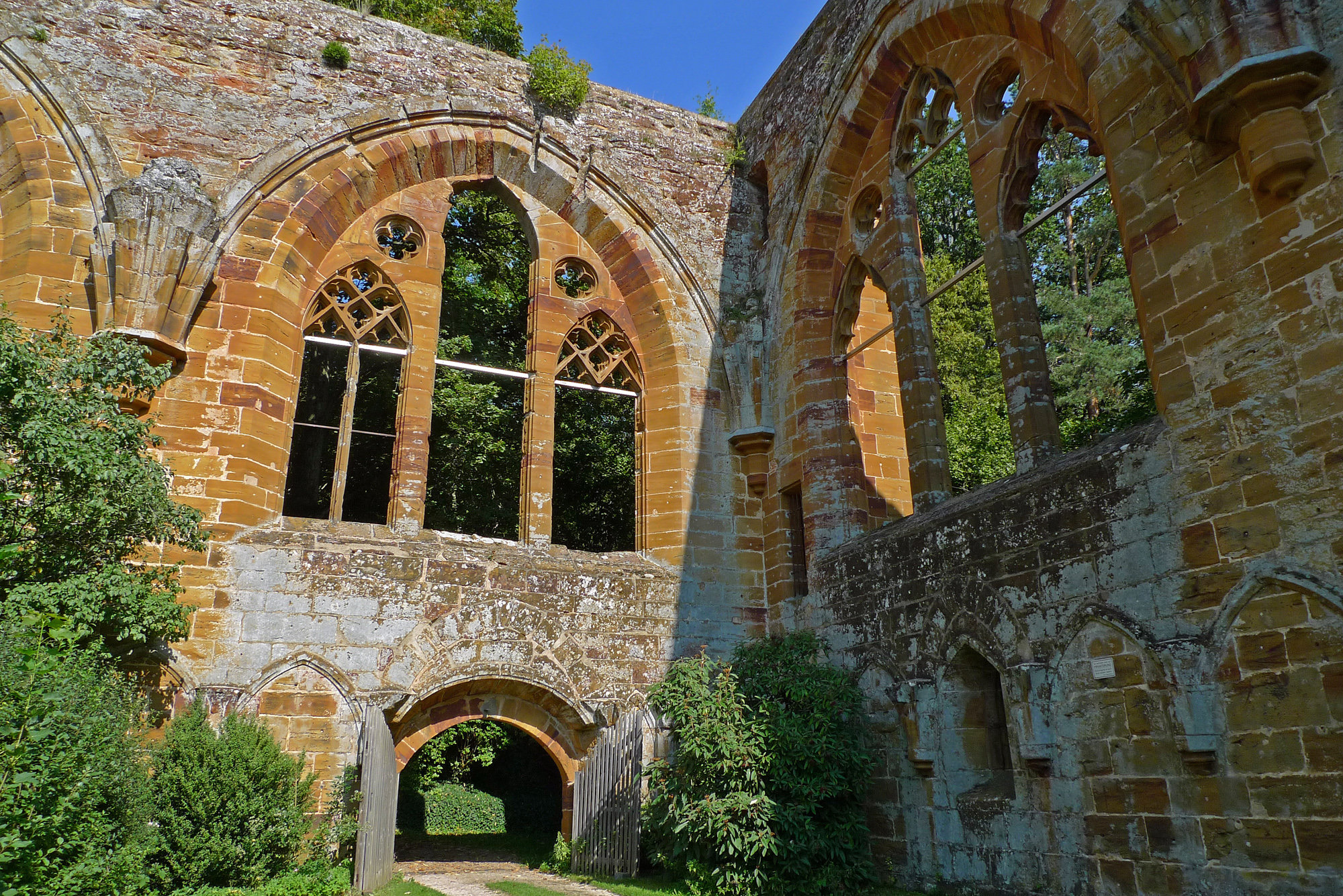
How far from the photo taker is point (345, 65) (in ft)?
32.3

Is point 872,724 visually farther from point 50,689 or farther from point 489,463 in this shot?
point 489,463

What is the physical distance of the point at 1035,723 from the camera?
20.6 ft

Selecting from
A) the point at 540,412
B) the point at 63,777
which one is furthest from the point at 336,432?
the point at 63,777

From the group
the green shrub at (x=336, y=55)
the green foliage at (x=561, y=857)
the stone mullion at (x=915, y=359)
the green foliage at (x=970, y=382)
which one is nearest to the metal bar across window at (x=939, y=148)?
the stone mullion at (x=915, y=359)

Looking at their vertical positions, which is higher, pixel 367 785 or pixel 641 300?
pixel 641 300

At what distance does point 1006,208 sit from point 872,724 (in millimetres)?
4254

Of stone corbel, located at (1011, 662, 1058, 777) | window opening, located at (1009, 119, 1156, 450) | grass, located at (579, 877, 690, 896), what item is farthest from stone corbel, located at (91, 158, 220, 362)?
window opening, located at (1009, 119, 1156, 450)

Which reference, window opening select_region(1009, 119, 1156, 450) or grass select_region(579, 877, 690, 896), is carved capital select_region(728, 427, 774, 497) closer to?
grass select_region(579, 877, 690, 896)

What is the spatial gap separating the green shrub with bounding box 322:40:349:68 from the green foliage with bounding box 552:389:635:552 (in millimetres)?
6501

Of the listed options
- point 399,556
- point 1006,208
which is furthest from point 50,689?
point 1006,208

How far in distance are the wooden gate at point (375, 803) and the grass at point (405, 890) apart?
69 mm

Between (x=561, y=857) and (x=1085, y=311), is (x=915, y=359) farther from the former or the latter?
(x=1085, y=311)

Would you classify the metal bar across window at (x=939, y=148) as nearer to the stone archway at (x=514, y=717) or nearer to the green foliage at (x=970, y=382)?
the stone archway at (x=514, y=717)

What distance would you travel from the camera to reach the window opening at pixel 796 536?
31.6ft
